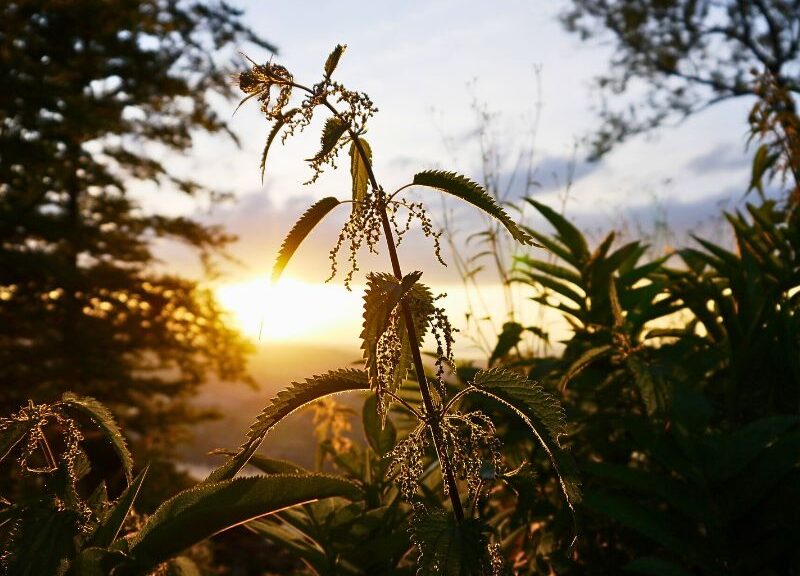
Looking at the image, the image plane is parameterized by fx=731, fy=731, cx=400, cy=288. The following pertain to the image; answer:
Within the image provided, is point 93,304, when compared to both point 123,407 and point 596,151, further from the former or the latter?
point 596,151

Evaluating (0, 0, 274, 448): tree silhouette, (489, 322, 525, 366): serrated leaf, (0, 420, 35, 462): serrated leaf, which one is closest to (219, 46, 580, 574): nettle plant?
(0, 420, 35, 462): serrated leaf

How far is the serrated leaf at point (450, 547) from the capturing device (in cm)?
79

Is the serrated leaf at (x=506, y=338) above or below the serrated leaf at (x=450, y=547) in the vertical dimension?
above

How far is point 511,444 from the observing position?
1991 millimetres

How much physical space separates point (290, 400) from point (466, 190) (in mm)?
310

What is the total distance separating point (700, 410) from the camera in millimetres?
1647

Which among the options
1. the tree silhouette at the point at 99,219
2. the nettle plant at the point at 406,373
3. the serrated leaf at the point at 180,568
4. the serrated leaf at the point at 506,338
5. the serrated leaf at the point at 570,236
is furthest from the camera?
the tree silhouette at the point at 99,219

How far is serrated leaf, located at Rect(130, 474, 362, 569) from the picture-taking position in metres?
0.83

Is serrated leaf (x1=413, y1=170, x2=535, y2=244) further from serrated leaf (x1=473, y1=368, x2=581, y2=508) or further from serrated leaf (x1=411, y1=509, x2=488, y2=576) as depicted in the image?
serrated leaf (x1=411, y1=509, x2=488, y2=576)

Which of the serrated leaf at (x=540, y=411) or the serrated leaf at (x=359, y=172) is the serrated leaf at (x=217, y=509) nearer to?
the serrated leaf at (x=540, y=411)

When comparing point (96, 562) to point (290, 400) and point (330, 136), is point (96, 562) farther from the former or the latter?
point (330, 136)

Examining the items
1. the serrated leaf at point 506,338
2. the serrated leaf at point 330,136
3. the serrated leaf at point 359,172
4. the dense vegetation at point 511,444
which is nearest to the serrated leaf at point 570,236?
the dense vegetation at point 511,444

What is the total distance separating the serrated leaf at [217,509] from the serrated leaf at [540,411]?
0.20 meters

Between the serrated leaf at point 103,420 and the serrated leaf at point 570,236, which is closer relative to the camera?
the serrated leaf at point 103,420
